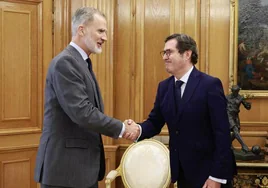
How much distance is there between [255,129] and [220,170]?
218 centimetres

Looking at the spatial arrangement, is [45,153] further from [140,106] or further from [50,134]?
[140,106]

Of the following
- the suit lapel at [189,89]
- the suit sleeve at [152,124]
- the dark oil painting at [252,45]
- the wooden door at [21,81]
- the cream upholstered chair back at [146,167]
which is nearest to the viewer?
the suit lapel at [189,89]

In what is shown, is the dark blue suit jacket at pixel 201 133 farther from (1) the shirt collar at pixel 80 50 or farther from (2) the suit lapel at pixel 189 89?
(1) the shirt collar at pixel 80 50

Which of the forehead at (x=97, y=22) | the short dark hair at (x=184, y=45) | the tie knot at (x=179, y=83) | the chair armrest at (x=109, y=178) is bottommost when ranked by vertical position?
the chair armrest at (x=109, y=178)

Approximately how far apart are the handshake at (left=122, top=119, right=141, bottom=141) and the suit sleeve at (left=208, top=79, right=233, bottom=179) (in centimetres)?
58

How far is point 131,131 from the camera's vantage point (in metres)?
2.76

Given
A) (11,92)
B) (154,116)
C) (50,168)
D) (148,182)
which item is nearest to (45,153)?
(50,168)

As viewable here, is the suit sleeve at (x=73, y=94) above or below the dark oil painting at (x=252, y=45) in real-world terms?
below

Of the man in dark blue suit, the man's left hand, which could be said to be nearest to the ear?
the man in dark blue suit

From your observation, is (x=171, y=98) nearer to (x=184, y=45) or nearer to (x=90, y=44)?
(x=184, y=45)

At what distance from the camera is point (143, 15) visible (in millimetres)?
4496

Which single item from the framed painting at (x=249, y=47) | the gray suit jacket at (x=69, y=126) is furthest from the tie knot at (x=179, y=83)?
the framed painting at (x=249, y=47)

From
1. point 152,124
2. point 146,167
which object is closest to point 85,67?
point 152,124

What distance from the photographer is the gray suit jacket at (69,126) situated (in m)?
2.36
